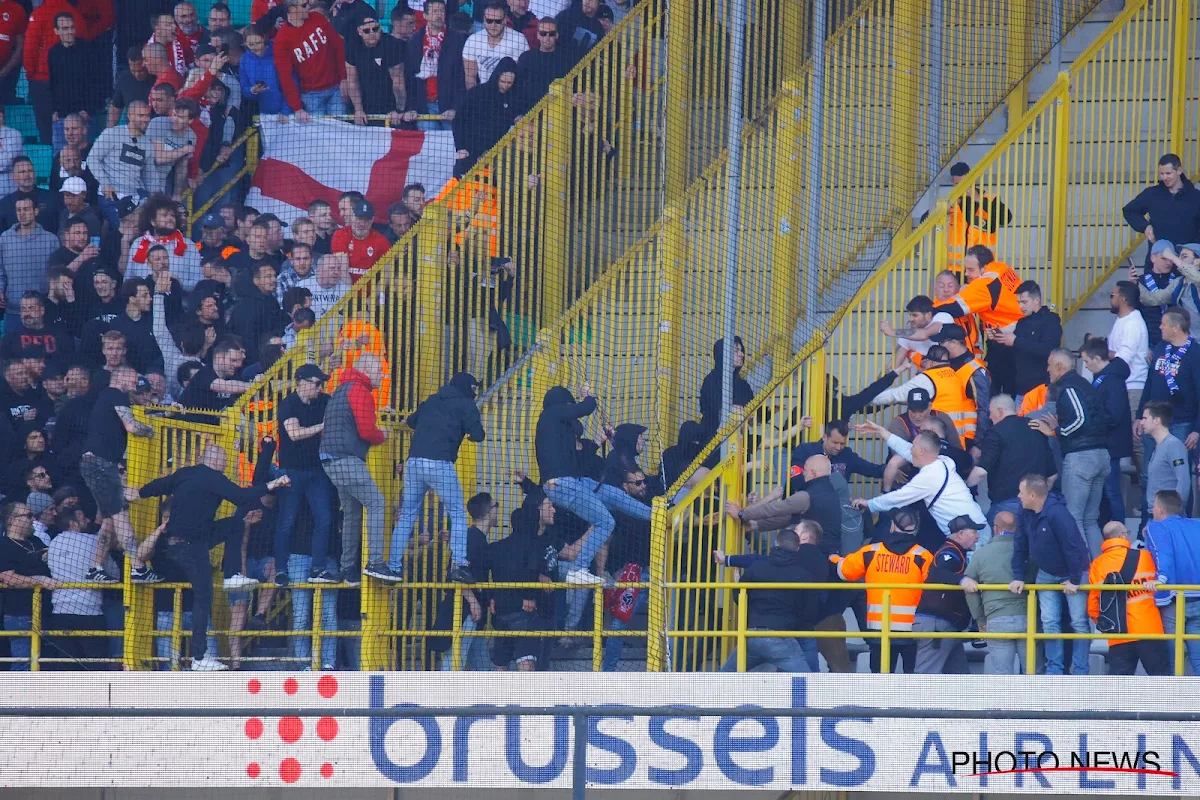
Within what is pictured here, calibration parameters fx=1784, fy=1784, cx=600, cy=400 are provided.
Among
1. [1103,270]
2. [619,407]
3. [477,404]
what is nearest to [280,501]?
[477,404]

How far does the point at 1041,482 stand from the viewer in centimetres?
1006

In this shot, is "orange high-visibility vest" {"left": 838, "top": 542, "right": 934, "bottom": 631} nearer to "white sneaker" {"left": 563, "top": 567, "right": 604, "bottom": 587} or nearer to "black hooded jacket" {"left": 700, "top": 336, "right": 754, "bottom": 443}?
"black hooded jacket" {"left": 700, "top": 336, "right": 754, "bottom": 443}

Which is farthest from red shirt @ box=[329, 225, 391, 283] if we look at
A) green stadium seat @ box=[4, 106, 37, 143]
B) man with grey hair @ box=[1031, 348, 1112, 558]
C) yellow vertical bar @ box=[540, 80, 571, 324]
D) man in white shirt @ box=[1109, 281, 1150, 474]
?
man in white shirt @ box=[1109, 281, 1150, 474]

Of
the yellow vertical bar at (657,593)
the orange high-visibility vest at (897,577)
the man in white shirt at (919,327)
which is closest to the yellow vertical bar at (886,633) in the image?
the orange high-visibility vest at (897,577)

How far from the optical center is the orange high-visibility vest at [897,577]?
1041 centimetres

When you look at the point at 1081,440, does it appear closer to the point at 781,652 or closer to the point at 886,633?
the point at 886,633

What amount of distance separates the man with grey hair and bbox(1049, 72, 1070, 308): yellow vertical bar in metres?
2.03

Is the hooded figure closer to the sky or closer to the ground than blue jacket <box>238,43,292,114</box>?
closer to the ground

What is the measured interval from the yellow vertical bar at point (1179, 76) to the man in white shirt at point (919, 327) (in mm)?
2907

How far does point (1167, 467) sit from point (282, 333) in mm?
5943

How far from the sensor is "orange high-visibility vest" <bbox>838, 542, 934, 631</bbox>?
34.1 ft

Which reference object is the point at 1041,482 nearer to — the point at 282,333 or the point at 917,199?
the point at 917,199

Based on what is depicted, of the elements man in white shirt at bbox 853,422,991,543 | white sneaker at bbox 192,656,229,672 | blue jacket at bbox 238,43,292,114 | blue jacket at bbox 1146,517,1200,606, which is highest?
blue jacket at bbox 238,43,292,114

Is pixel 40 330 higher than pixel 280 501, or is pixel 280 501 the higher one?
pixel 40 330
